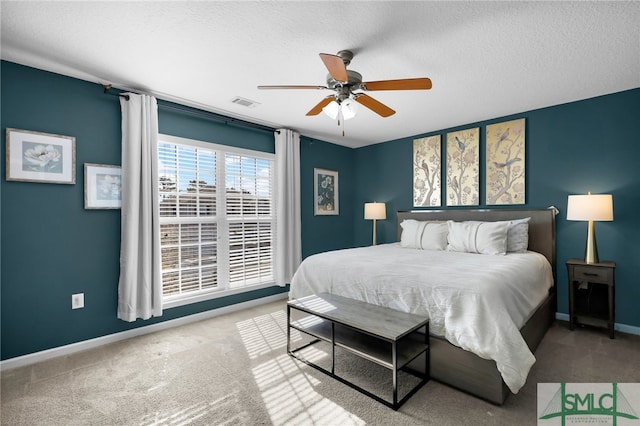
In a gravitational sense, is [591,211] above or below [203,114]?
below

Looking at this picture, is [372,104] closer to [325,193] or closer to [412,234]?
[412,234]

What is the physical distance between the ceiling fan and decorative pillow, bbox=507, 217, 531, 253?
6.97 feet

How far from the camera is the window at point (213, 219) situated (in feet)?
11.0

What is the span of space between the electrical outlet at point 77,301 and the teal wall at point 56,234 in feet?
0.12

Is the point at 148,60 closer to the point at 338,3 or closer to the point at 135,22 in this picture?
the point at 135,22

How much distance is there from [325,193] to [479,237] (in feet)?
8.28

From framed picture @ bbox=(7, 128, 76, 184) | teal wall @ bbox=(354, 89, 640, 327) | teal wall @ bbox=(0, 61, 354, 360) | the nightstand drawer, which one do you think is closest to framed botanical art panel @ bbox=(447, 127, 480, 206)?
teal wall @ bbox=(354, 89, 640, 327)

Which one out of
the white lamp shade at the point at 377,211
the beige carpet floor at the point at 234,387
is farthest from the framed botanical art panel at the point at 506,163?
the beige carpet floor at the point at 234,387

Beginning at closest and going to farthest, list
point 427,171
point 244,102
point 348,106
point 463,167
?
point 348,106, point 244,102, point 463,167, point 427,171

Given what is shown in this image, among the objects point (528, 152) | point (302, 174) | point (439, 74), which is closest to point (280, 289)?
point (302, 174)

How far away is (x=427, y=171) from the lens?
15.1 feet

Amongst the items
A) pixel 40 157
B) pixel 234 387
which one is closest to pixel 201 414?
pixel 234 387

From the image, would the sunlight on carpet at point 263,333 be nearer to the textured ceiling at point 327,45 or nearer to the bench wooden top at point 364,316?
the bench wooden top at point 364,316

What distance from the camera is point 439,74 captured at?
2695 mm
